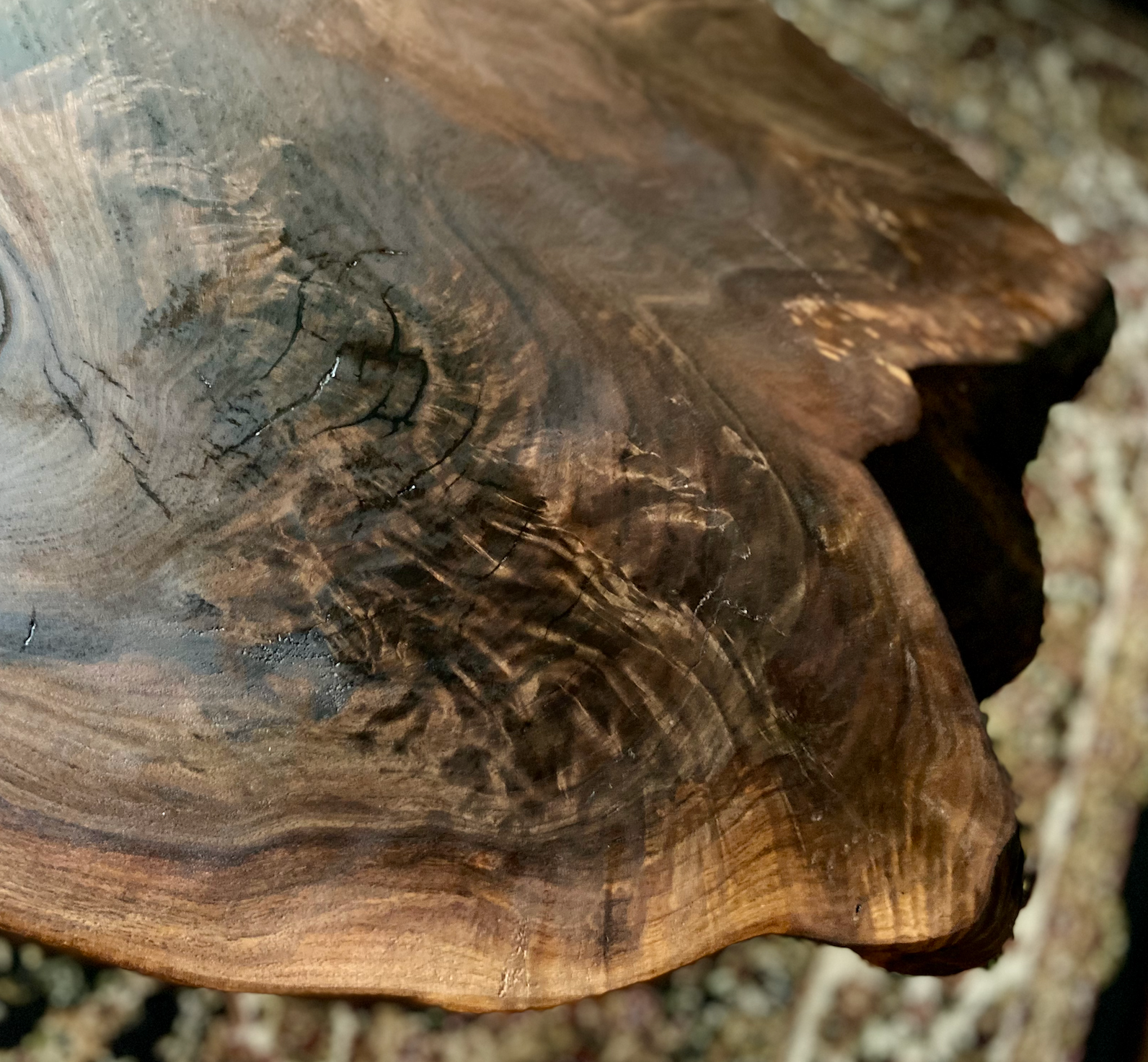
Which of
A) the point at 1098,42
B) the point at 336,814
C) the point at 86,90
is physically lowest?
the point at 336,814

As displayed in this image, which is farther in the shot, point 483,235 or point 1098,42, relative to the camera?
point 1098,42

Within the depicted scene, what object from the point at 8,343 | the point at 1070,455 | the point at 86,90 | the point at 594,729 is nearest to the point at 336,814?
the point at 594,729

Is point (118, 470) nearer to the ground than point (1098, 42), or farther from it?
nearer to the ground

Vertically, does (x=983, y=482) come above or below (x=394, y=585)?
above

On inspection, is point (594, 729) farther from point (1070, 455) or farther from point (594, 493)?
point (1070, 455)

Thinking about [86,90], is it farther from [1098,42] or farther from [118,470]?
[1098,42]

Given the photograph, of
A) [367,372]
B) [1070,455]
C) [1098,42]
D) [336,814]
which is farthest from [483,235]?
[1098,42]

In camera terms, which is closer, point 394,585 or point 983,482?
point 394,585
